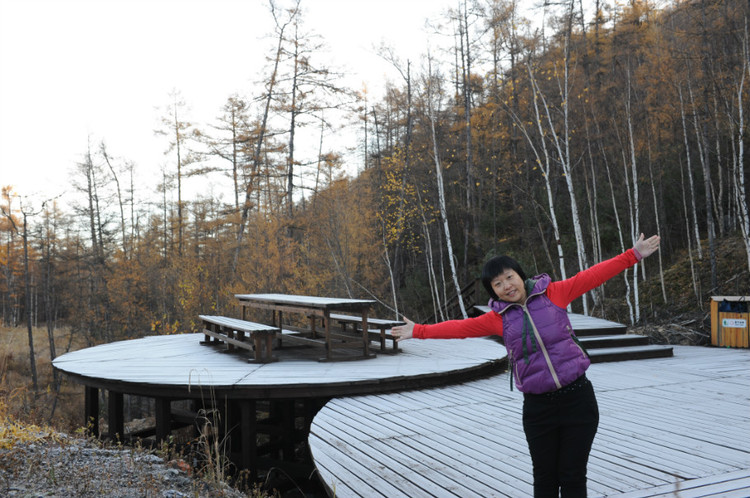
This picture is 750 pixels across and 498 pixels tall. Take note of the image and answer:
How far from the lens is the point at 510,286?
198 centimetres

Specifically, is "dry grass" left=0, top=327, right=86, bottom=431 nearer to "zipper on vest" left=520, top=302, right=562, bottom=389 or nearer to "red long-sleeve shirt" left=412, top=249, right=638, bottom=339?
"red long-sleeve shirt" left=412, top=249, right=638, bottom=339

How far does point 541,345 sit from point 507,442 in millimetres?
1662

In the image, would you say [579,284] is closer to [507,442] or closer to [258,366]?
[507,442]

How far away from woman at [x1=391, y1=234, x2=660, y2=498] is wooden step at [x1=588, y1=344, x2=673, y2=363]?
4.91 m

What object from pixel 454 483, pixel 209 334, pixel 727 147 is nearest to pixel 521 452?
pixel 454 483

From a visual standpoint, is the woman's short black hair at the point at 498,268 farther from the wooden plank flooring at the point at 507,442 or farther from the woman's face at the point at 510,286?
the wooden plank flooring at the point at 507,442

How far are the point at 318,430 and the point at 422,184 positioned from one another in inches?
467

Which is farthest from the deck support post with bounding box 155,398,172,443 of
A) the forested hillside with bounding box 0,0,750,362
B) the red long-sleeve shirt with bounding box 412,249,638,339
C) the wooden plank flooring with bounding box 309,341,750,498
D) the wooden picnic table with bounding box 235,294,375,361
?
the forested hillside with bounding box 0,0,750,362

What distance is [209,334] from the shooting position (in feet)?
23.2

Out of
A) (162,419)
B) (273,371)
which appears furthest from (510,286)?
(162,419)

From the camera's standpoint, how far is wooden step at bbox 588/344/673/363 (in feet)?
21.2

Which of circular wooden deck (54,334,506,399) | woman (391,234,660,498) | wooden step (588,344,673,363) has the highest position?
woman (391,234,660,498)

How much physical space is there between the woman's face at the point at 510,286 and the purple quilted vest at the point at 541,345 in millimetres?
34

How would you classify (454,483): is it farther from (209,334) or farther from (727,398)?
(209,334)
